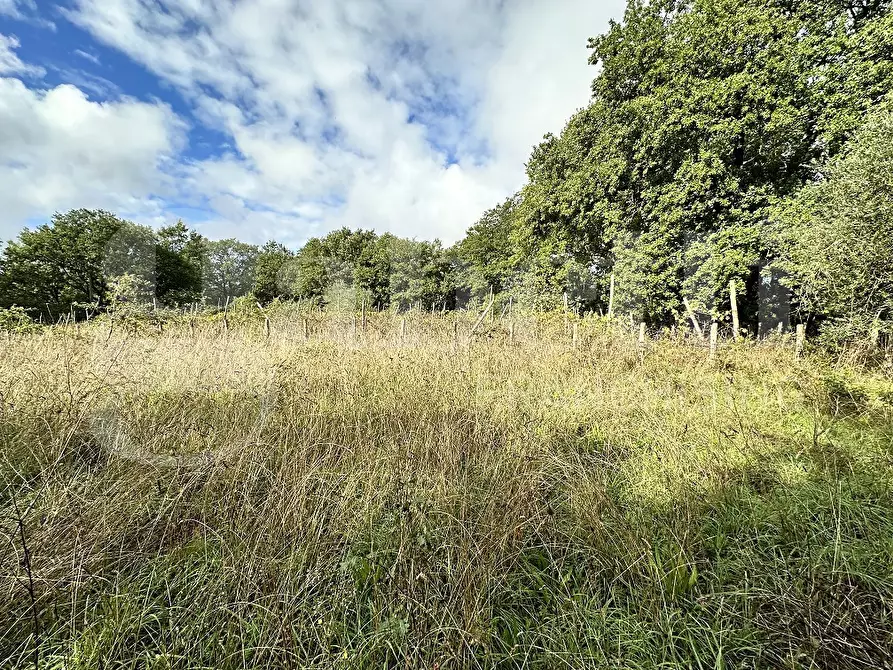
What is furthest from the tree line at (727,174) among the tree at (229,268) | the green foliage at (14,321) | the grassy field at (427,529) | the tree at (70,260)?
the tree at (229,268)

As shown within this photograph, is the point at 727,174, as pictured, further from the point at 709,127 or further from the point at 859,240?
the point at 859,240

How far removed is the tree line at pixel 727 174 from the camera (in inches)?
231

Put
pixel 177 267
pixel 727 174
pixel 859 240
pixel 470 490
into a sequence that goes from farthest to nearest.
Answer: pixel 177 267
pixel 727 174
pixel 859 240
pixel 470 490

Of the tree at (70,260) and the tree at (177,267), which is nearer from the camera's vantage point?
the tree at (70,260)

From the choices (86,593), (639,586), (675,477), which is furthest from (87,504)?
(675,477)

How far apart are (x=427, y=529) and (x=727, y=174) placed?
14.4m

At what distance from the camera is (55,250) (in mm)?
24078

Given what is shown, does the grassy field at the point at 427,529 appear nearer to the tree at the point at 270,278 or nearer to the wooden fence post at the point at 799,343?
the wooden fence post at the point at 799,343

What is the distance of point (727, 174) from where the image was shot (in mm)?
10328

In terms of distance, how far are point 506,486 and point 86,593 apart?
7.35 ft

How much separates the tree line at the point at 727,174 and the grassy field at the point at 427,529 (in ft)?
14.6

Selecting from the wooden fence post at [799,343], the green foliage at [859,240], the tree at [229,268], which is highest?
the tree at [229,268]

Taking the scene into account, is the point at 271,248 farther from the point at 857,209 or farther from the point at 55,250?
the point at 857,209

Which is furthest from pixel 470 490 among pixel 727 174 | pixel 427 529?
pixel 727 174
